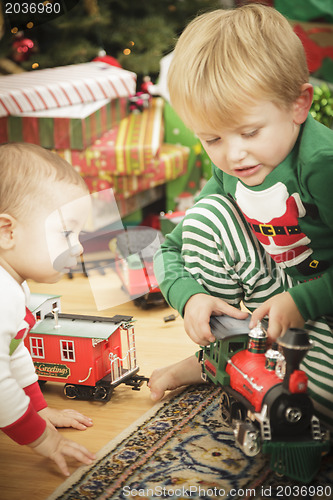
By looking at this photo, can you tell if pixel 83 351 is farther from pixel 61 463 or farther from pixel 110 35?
pixel 110 35

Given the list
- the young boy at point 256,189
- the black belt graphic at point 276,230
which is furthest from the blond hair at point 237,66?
the black belt graphic at point 276,230

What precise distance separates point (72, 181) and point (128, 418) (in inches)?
10.4

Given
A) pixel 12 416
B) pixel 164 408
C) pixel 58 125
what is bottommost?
pixel 164 408

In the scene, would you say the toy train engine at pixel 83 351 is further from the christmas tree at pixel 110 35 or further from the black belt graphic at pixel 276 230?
the christmas tree at pixel 110 35

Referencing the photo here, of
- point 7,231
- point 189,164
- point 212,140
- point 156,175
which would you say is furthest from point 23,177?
point 189,164

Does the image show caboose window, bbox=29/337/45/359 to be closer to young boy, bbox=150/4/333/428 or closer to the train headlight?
young boy, bbox=150/4/333/428

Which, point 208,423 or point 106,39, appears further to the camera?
point 106,39

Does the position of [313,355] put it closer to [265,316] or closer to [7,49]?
[265,316]

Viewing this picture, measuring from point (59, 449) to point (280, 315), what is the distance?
0.23 m

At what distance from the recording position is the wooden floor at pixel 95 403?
1.70 feet

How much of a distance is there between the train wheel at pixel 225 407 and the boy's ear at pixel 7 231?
24cm

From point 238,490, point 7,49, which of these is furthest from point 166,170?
point 238,490

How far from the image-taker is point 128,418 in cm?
62

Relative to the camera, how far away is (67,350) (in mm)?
633
